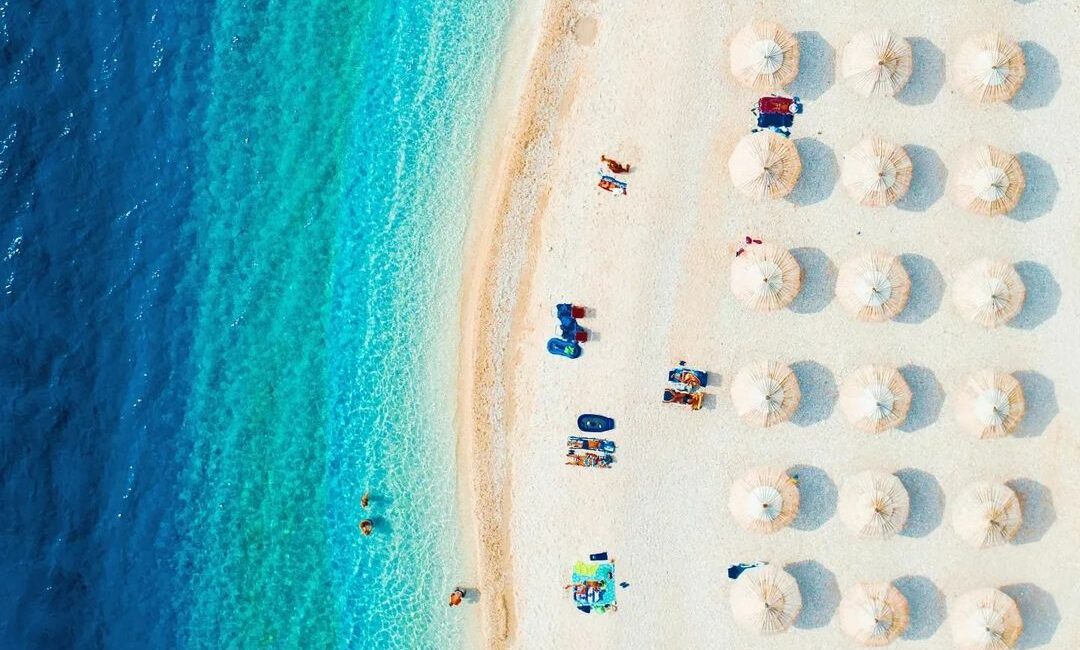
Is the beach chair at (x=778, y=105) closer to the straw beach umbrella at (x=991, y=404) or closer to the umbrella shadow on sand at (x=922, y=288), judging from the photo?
the umbrella shadow on sand at (x=922, y=288)

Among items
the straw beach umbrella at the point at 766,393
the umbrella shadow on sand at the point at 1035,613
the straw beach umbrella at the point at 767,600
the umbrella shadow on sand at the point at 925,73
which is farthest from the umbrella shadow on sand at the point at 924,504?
the umbrella shadow on sand at the point at 925,73

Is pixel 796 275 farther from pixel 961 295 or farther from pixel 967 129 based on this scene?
pixel 967 129

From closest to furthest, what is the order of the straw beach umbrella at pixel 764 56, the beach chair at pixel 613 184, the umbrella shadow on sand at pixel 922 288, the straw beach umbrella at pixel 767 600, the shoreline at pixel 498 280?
the straw beach umbrella at pixel 764 56, the straw beach umbrella at pixel 767 600, the umbrella shadow on sand at pixel 922 288, the beach chair at pixel 613 184, the shoreline at pixel 498 280

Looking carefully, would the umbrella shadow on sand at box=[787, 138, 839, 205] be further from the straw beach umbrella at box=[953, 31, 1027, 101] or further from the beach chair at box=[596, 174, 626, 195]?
the beach chair at box=[596, 174, 626, 195]

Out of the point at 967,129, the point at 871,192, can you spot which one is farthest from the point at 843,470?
the point at 967,129

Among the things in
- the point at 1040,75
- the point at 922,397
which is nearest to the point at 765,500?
the point at 922,397

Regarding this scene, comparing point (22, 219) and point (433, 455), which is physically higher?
point (22, 219)
